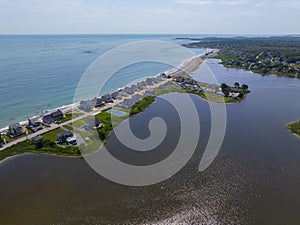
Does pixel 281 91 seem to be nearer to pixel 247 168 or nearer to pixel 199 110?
pixel 199 110

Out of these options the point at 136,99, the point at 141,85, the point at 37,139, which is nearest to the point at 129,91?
the point at 141,85

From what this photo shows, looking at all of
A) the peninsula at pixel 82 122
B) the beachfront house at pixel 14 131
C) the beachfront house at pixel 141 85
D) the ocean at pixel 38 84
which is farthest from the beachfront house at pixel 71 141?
the beachfront house at pixel 141 85

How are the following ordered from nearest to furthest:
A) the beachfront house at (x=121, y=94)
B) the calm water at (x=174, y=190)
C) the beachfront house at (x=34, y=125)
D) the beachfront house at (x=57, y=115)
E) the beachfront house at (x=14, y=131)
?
the calm water at (x=174, y=190)
the beachfront house at (x=14, y=131)
the beachfront house at (x=34, y=125)
the beachfront house at (x=57, y=115)
the beachfront house at (x=121, y=94)

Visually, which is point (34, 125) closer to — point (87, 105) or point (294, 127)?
point (87, 105)

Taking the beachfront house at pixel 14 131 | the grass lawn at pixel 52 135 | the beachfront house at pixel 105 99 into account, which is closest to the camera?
the grass lawn at pixel 52 135

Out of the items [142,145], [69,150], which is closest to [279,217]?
[142,145]

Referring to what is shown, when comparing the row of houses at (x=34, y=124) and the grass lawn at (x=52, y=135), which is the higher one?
the row of houses at (x=34, y=124)

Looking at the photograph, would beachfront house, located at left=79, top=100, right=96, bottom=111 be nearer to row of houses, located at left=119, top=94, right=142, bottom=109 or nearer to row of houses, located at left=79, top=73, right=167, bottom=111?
row of houses, located at left=79, top=73, right=167, bottom=111

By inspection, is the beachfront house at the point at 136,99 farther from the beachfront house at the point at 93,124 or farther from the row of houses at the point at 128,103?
the beachfront house at the point at 93,124

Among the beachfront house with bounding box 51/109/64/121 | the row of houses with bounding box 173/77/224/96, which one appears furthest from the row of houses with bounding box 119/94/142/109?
the row of houses with bounding box 173/77/224/96

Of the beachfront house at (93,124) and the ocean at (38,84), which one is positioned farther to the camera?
the ocean at (38,84)
